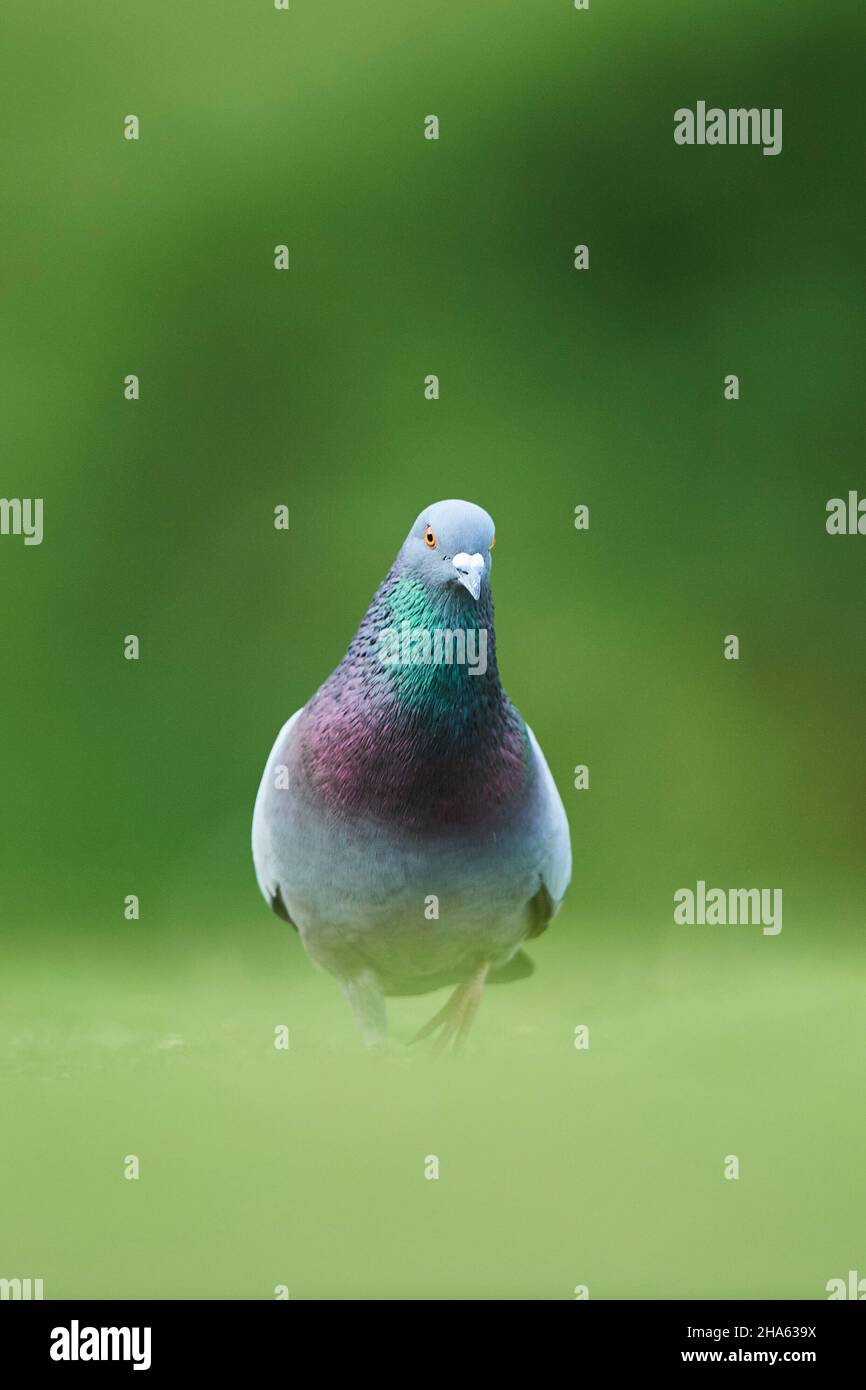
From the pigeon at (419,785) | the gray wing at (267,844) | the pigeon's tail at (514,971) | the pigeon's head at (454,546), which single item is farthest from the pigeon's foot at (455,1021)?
the pigeon's head at (454,546)

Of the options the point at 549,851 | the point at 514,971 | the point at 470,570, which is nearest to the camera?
the point at 470,570

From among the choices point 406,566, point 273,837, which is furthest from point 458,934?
point 406,566

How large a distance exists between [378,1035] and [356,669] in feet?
2.31

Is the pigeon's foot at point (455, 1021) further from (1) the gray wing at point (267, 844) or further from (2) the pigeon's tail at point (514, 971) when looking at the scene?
(1) the gray wing at point (267, 844)

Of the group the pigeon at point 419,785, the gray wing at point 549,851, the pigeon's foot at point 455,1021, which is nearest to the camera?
the pigeon at point 419,785

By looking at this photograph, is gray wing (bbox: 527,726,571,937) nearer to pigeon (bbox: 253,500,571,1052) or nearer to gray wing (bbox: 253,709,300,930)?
pigeon (bbox: 253,500,571,1052)

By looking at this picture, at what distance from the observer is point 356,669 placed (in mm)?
3000

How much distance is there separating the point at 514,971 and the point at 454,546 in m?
0.98

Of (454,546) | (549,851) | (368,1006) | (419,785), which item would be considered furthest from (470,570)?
Answer: (368,1006)

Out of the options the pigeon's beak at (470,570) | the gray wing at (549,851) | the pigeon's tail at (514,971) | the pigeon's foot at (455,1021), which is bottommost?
the pigeon's foot at (455,1021)

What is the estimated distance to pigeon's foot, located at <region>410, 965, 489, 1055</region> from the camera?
10.8 ft

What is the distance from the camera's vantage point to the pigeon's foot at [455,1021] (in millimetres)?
3279

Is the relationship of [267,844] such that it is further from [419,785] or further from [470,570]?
[470,570]

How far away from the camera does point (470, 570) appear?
2.82m
